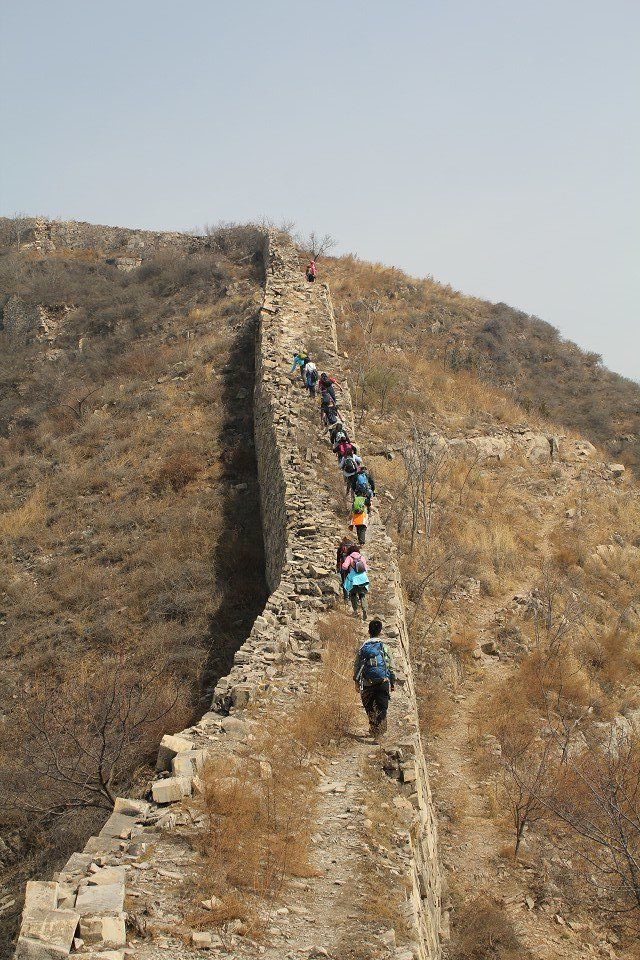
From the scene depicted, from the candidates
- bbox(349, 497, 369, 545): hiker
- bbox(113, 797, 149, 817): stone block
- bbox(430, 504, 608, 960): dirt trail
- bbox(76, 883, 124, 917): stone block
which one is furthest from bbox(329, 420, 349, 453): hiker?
bbox(76, 883, 124, 917): stone block

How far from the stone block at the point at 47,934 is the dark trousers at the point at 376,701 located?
3621 millimetres

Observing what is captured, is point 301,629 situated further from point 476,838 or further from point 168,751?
point 476,838

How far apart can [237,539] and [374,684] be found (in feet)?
29.9

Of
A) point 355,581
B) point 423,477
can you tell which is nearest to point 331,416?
point 423,477

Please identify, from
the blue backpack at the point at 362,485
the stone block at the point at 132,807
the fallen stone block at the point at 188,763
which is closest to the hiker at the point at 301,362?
the blue backpack at the point at 362,485

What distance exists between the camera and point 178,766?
18.8ft

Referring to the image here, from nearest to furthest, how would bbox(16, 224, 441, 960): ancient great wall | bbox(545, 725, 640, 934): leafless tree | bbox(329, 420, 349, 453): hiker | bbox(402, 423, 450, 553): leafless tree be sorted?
1. bbox(16, 224, 441, 960): ancient great wall
2. bbox(545, 725, 640, 934): leafless tree
3. bbox(329, 420, 349, 453): hiker
4. bbox(402, 423, 450, 553): leafless tree

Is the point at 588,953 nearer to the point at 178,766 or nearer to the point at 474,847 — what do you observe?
the point at 474,847

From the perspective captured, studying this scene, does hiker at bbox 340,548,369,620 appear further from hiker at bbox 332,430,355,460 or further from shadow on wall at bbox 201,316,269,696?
hiker at bbox 332,430,355,460

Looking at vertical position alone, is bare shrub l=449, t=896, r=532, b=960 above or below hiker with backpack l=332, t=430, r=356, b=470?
below

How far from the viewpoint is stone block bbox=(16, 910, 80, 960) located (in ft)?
12.3

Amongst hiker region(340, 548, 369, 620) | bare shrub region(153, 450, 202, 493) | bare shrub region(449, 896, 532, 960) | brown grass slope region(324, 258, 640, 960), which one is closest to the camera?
bare shrub region(449, 896, 532, 960)

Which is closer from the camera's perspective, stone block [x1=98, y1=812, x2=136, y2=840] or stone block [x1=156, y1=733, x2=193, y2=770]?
stone block [x1=98, y1=812, x2=136, y2=840]

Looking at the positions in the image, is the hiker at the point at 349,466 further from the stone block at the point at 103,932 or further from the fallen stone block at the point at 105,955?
the fallen stone block at the point at 105,955
